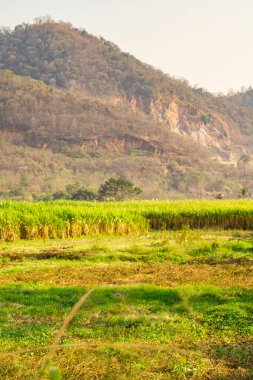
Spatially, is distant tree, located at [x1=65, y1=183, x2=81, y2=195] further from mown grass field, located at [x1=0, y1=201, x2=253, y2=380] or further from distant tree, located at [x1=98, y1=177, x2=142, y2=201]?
mown grass field, located at [x1=0, y1=201, x2=253, y2=380]

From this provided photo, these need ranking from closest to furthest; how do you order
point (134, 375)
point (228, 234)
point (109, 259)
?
point (134, 375) < point (109, 259) < point (228, 234)

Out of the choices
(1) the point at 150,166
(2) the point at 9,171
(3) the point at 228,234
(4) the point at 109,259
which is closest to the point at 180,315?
(4) the point at 109,259

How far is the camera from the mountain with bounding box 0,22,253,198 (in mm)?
123625

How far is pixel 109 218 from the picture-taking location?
25.2 m

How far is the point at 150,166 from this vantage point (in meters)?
131

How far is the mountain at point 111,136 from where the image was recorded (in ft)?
406

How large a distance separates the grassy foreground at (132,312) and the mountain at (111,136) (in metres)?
90.1

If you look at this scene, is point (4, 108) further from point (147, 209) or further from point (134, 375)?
point (134, 375)

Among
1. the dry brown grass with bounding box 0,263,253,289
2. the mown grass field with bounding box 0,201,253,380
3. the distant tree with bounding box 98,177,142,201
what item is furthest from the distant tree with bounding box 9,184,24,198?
the dry brown grass with bounding box 0,263,253,289

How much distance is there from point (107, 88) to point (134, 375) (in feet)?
606

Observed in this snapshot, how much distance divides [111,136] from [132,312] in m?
132

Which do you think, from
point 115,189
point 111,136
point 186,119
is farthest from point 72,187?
point 186,119

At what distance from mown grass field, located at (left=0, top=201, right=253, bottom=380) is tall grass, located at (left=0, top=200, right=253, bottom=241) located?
3.32m

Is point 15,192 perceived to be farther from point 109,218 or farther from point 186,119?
point 186,119
